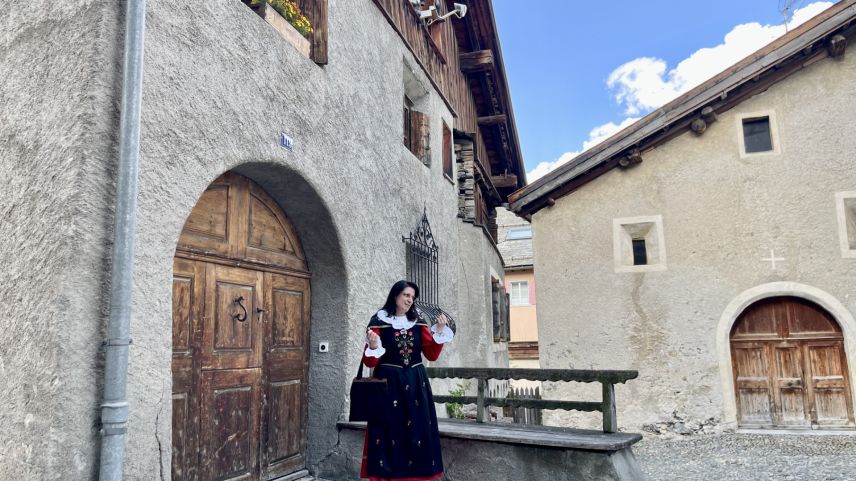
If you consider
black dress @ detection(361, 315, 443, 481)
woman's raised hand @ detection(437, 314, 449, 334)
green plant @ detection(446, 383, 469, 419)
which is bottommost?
green plant @ detection(446, 383, 469, 419)

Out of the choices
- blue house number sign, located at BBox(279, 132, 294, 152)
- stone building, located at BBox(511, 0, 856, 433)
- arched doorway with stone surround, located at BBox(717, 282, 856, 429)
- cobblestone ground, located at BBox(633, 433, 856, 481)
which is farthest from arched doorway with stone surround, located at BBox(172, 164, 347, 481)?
arched doorway with stone surround, located at BBox(717, 282, 856, 429)

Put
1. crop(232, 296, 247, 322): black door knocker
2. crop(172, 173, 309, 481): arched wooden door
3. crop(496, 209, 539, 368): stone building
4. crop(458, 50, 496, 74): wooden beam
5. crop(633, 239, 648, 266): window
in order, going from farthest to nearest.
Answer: crop(496, 209, 539, 368): stone building < crop(458, 50, 496, 74): wooden beam < crop(633, 239, 648, 266): window < crop(232, 296, 247, 322): black door knocker < crop(172, 173, 309, 481): arched wooden door

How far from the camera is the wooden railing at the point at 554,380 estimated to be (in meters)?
4.80

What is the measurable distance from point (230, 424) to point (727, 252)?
24.4 feet

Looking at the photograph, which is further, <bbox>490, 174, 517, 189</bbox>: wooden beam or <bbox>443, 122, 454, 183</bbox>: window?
<bbox>490, 174, 517, 189</bbox>: wooden beam

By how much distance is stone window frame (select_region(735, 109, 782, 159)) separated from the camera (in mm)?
9062

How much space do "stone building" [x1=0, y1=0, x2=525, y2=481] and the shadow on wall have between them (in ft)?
0.06

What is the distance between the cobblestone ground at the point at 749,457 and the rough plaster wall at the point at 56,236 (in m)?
5.54

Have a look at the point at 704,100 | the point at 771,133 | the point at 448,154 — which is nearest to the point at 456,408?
the point at 448,154

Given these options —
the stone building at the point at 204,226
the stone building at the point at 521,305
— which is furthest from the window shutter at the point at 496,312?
the stone building at the point at 521,305

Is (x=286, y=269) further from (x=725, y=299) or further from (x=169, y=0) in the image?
(x=725, y=299)

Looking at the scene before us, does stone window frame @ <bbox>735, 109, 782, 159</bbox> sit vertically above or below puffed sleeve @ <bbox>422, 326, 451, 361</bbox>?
above

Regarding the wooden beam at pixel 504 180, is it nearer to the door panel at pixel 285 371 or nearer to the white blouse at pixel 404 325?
the door panel at pixel 285 371

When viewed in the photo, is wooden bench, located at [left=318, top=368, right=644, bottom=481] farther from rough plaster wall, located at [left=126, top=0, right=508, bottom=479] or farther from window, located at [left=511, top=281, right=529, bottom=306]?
window, located at [left=511, top=281, right=529, bottom=306]
